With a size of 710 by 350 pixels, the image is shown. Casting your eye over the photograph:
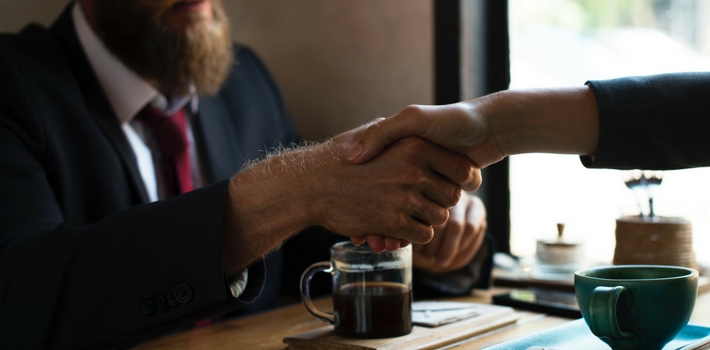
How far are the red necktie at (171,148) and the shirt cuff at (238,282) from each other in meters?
Answer: 0.66

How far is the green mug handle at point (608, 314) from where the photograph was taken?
78 cm

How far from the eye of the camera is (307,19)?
2.07 m

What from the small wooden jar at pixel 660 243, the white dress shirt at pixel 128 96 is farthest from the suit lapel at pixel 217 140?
the small wooden jar at pixel 660 243

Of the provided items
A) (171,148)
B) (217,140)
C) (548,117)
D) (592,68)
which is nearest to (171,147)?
(171,148)

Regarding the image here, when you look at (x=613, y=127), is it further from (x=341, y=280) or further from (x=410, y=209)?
(x=341, y=280)

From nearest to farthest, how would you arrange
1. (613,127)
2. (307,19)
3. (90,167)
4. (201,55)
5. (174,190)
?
(613,127)
(90,167)
(174,190)
(201,55)
(307,19)

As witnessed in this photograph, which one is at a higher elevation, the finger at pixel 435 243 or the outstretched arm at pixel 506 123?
the outstretched arm at pixel 506 123

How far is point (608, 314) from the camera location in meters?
0.78

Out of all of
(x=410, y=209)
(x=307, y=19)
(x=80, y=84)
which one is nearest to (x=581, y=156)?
(x=410, y=209)

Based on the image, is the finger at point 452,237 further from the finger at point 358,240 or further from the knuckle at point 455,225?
the finger at point 358,240

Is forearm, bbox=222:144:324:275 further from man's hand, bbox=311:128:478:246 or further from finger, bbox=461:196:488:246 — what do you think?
finger, bbox=461:196:488:246

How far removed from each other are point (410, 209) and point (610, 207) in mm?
952

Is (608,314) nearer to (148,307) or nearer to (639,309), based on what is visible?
(639,309)

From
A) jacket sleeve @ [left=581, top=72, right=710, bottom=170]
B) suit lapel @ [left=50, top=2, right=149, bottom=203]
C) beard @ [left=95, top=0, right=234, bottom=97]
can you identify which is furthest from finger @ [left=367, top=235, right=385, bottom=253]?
beard @ [left=95, top=0, right=234, bottom=97]
